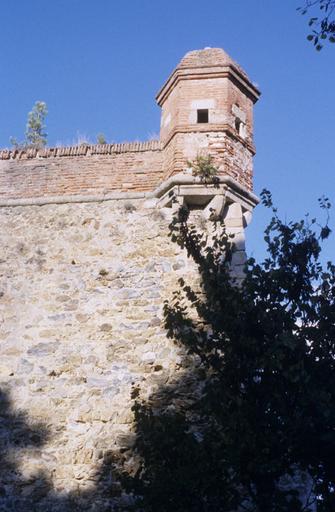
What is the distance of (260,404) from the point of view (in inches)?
205

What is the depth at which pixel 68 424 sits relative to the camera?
274 inches

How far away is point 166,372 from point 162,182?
8.52ft

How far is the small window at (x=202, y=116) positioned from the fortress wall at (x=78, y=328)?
1.43 m

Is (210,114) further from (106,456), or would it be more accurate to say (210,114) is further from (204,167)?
(106,456)

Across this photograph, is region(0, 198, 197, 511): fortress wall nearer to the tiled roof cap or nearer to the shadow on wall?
the shadow on wall

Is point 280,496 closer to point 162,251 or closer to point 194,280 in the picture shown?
point 194,280

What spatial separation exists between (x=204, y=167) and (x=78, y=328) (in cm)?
260

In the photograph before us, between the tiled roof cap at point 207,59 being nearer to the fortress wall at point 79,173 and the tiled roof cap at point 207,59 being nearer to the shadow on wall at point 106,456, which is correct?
the fortress wall at point 79,173

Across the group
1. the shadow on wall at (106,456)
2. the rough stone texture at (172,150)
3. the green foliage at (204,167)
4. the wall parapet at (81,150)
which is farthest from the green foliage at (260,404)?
the wall parapet at (81,150)

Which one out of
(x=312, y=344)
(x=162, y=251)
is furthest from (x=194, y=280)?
(x=312, y=344)

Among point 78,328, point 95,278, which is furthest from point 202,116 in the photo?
point 78,328

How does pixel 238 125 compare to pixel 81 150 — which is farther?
pixel 81 150

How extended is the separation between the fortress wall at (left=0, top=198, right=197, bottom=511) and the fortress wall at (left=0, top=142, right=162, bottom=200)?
0.27m

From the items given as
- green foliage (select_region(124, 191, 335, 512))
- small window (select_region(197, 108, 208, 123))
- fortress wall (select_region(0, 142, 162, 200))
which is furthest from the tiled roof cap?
green foliage (select_region(124, 191, 335, 512))
